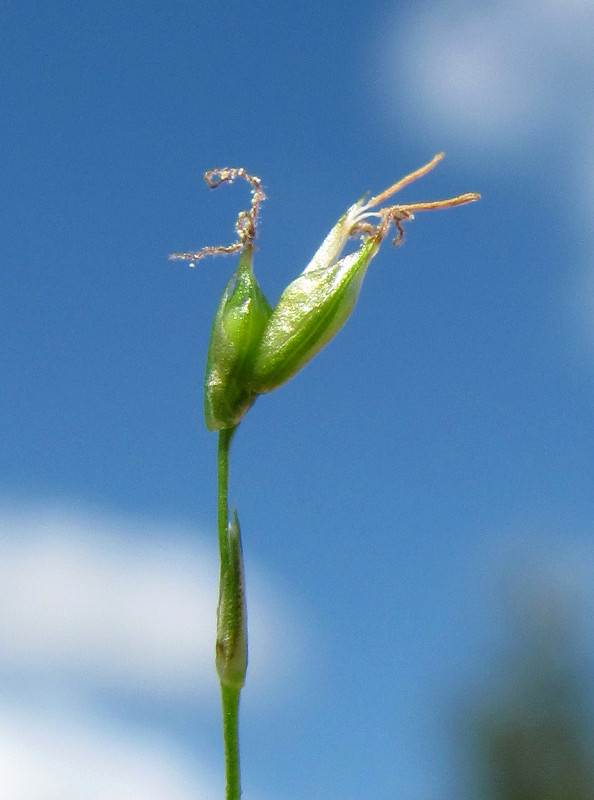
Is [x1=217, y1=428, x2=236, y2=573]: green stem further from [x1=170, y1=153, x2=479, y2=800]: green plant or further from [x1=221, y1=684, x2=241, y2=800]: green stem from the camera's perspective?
[x1=221, y1=684, x2=241, y2=800]: green stem

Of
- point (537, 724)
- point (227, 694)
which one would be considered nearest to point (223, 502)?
point (227, 694)

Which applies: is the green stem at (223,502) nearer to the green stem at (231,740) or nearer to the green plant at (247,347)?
the green plant at (247,347)

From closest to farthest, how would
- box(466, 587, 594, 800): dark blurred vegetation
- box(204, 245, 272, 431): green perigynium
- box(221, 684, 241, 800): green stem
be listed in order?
box(221, 684, 241, 800): green stem, box(204, 245, 272, 431): green perigynium, box(466, 587, 594, 800): dark blurred vegetation

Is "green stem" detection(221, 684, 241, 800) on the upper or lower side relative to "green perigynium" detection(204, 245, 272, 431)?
lower

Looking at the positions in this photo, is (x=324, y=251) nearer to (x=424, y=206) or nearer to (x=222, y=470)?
(x=424, y=206)

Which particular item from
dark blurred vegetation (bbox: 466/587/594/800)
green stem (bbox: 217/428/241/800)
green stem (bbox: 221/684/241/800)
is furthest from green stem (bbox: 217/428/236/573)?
dark blurred vegetation (bbox: 466/587/594/800)

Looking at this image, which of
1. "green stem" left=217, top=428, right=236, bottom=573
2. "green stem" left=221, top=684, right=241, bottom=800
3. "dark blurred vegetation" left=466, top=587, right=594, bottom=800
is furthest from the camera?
"dark blurred vegetation" left=466, top=587, right=594, bottom=800

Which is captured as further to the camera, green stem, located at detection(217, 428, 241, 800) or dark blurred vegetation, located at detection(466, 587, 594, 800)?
dark blurred vegetation, located at detection(466, 587, 594, 800)

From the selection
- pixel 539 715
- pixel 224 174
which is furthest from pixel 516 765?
pixel 224 174

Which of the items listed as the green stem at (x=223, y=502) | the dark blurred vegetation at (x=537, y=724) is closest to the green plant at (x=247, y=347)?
Answer: the green stem at (x=223, y=502)
